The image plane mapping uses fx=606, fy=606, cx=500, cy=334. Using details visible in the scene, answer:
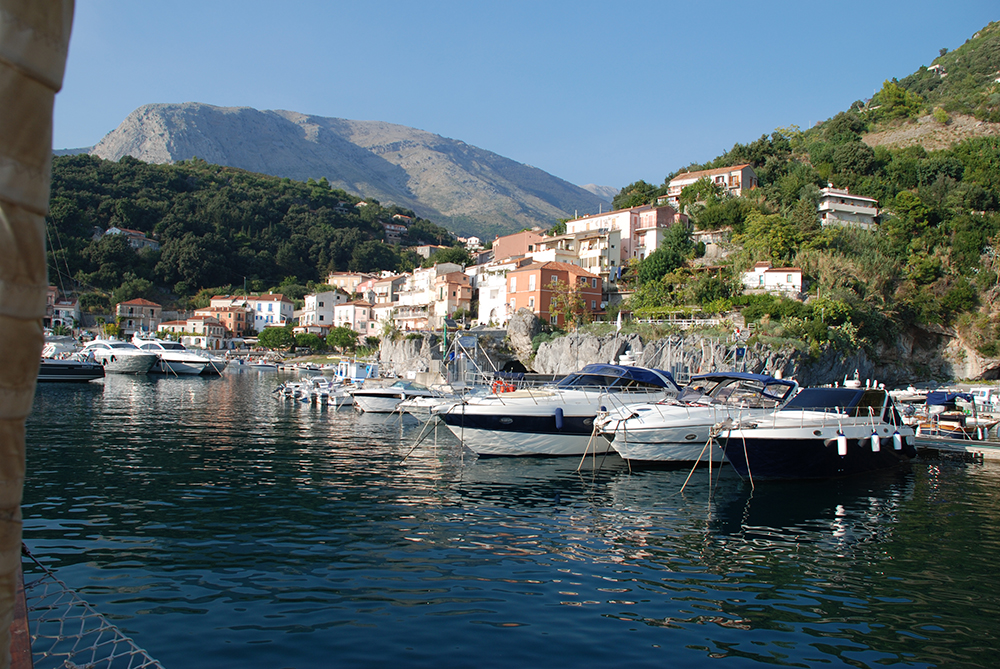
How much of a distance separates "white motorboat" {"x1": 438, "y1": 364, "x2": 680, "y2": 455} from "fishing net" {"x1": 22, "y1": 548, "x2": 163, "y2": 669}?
13.6m

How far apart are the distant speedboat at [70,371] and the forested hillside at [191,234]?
61.7 metres

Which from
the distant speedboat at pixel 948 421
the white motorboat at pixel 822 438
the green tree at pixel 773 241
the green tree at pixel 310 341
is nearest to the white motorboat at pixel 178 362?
→ the green tree at pixel 310 341

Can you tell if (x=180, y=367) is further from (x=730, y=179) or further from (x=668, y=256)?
(x=730, y=179)

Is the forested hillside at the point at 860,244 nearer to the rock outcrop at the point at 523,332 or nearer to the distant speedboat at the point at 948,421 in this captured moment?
the rock outcrop at the point at 523,332

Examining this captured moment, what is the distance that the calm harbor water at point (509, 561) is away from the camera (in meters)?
8.06

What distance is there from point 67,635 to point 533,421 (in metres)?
16.2

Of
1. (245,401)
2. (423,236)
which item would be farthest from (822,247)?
(423,236)

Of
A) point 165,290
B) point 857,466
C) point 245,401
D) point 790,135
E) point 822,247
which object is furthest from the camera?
point 165,290

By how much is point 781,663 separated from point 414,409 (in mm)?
21399

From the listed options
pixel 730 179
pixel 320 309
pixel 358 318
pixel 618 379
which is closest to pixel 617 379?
pixel 618 379

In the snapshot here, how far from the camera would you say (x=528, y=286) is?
62.5 meters

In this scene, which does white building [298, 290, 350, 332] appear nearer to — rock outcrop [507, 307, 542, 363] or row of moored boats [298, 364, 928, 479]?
rock outcrop [507, 307, 542, 363]

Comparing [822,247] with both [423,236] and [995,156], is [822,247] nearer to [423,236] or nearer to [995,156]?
[995,156]

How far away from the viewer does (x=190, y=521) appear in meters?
12.9
